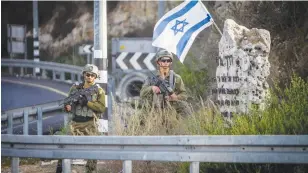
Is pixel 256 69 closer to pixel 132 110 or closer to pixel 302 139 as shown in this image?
pixel 132 110

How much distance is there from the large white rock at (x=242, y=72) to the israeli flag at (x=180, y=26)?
82 cm

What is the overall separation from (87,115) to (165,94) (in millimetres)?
1053

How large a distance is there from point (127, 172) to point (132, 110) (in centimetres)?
227

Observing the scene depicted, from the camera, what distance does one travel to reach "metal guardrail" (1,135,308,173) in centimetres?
756

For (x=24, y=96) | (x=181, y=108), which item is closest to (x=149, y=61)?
(x=24, y=96)

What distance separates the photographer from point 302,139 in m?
7.47

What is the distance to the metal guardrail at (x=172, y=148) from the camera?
7560mm

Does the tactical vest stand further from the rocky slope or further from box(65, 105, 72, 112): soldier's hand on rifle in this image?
the rocky slope

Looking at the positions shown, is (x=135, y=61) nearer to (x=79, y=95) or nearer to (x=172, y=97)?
(x=172, y=97)

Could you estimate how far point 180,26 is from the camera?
10.8 m

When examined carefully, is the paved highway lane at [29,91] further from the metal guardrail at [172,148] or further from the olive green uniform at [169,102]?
the metal guardrail at [172,148]

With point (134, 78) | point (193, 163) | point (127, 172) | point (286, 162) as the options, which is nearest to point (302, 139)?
point (286, 162)

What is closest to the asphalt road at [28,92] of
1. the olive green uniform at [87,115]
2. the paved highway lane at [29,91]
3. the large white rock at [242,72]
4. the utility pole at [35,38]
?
the paved highway lane at [29,91]

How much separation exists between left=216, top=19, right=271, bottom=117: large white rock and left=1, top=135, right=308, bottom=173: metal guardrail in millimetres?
2076
